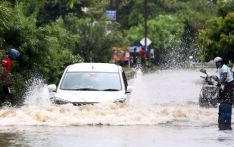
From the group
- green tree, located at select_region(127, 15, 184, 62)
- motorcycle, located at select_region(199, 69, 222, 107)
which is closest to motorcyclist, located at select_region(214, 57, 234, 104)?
motorcycle, located at select_region(199, 69, 222, 107)

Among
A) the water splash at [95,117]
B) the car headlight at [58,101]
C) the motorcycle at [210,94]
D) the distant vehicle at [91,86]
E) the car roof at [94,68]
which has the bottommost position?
the motorcycle at [210,94]

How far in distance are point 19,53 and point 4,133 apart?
615cm

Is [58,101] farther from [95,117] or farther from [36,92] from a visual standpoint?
[36,92]

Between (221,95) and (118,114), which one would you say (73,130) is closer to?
(118,114)

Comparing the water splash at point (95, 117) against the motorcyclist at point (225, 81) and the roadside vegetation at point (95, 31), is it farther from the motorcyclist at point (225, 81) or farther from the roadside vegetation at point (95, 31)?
the motorcyclist at point (225, 81)

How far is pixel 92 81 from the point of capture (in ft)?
62.4

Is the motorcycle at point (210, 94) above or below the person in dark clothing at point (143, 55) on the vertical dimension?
above

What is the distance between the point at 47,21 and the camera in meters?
42.4

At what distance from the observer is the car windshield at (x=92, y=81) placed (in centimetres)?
1870

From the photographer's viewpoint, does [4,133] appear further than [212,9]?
No

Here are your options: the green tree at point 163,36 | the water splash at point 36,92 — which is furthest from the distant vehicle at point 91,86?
the green tree at point 163,36

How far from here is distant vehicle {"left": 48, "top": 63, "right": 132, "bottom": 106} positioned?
17812 millimetres

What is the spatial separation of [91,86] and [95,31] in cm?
2377

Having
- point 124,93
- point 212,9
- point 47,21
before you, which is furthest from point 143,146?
point 212,9
